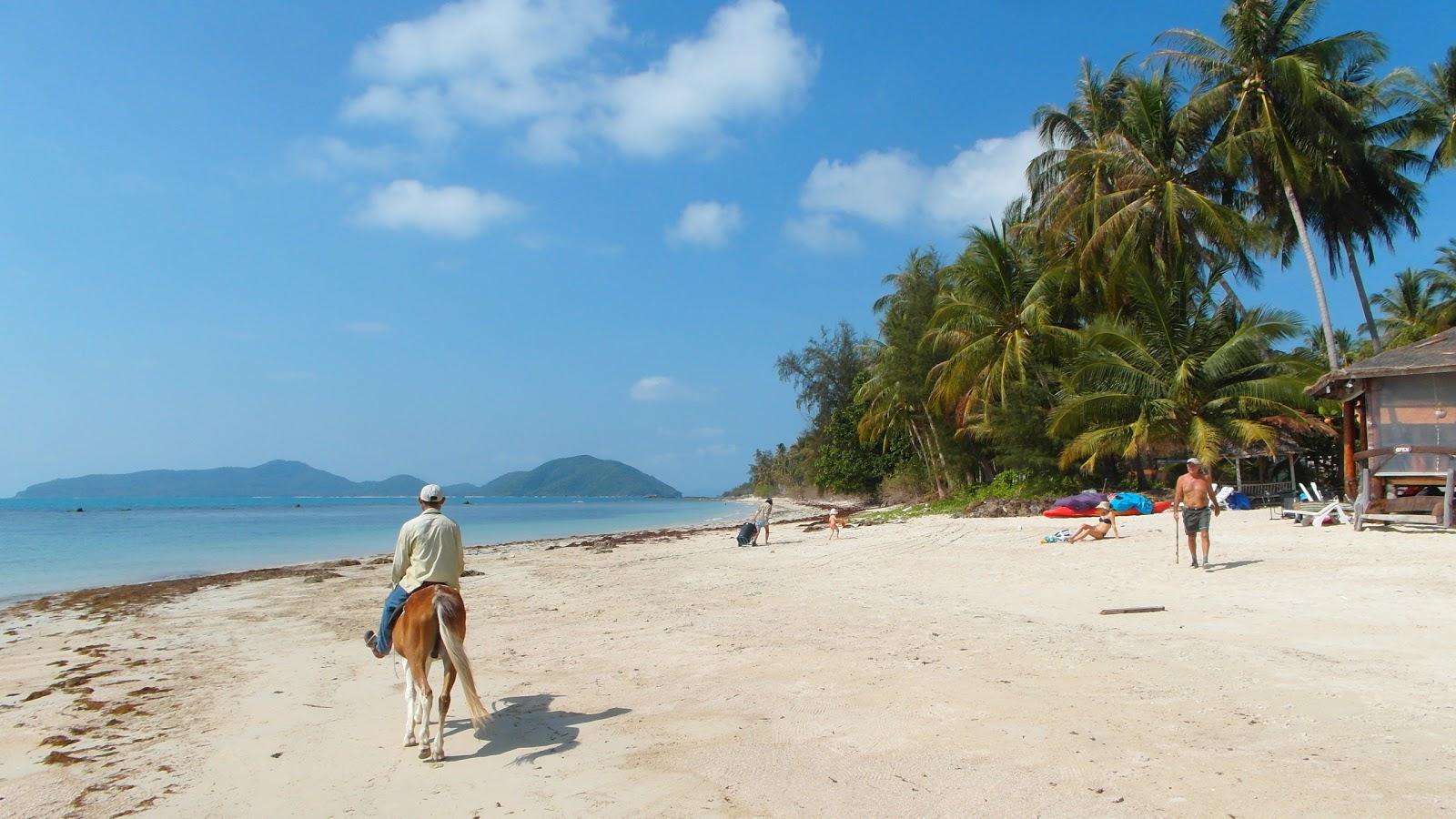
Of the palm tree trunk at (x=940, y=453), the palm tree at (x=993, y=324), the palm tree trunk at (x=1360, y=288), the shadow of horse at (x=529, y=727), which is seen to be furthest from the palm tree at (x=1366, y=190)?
the shadow of horse at (x=529, y=727)

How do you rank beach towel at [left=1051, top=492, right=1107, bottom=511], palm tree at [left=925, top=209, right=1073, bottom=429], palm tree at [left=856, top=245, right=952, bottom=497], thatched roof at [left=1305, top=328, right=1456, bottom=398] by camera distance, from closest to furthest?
thatched roof at [left=1305, top=328, right=1456, bottom=398] → beach towel at [left=1051, top=492, right=1107, bottom=511] → palm tree at [left=925, top=209, right=1073, bottom=429] → palm tree at [left=856, top=245, right=952, bottom=497]

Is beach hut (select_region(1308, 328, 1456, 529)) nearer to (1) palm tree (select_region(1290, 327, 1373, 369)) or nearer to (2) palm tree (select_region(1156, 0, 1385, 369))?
(2) palm tree (select_region(1156, 0, 1385, 369))

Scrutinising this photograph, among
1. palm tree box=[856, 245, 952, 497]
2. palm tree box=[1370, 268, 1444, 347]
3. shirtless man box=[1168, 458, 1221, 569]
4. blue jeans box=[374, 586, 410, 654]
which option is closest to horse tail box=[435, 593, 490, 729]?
blue jeans box=[374, 586, 410, 654]

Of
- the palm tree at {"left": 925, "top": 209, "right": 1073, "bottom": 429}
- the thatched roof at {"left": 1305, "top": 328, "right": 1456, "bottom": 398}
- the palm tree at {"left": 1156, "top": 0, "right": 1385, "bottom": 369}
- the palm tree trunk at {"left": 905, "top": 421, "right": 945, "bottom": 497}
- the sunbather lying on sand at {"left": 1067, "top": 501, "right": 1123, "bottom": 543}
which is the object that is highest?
the palm tree at {"left": 1156, "top": 0, "right": 1385, "bottom": 369}

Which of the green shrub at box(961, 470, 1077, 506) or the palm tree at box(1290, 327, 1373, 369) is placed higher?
the palm tree at box(1290, 327, 1373, 369)

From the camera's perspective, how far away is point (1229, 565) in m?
11.2

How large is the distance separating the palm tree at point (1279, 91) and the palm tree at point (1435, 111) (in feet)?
12.9

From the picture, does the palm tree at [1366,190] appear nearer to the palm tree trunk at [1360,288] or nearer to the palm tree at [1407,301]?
the palm tree trunk at [1360,288]

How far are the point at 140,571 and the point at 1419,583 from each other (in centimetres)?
2484

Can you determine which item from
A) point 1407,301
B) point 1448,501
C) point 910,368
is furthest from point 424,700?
point 1407,301

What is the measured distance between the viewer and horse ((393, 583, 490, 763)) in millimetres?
5238

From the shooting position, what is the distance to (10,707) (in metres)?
7.08

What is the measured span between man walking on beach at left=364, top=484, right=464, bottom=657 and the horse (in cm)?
23

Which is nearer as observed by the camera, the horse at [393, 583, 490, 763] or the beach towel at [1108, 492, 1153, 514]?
the horse at [393, 583, 490, 763]
